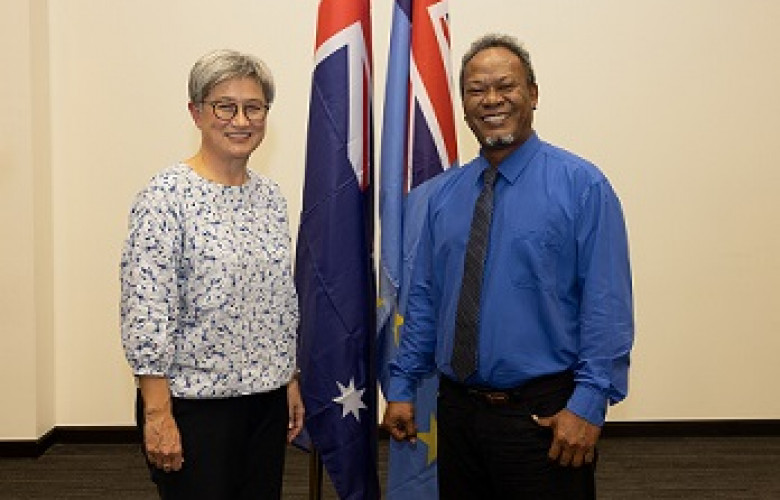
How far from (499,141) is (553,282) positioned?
0.38m

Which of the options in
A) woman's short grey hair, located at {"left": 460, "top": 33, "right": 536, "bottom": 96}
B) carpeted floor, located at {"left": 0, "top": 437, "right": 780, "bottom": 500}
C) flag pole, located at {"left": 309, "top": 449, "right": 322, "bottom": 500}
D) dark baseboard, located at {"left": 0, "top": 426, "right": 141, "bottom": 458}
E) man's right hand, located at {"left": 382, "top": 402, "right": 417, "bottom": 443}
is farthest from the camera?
dark baseboard, located at {"left": 0, "top": 426, "right": 141, "bottom": 458}

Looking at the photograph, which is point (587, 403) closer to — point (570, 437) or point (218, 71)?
point (570, 437)

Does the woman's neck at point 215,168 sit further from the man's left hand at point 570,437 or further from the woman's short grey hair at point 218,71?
the man's left hand at point 570,437

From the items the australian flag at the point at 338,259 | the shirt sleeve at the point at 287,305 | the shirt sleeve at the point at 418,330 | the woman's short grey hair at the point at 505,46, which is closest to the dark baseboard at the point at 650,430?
the australian flag at the point at 338,259

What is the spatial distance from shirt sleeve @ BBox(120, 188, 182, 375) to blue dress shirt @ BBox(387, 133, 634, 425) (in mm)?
680

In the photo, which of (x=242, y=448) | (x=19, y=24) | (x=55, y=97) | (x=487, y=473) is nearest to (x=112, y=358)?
(x=55, y=97)

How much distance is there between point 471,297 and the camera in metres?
2.12

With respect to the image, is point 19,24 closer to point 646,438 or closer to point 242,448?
point 242,448

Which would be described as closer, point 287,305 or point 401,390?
point 287,305

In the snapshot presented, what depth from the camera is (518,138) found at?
2.15 meters

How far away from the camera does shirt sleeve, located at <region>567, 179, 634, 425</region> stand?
6.51 feet

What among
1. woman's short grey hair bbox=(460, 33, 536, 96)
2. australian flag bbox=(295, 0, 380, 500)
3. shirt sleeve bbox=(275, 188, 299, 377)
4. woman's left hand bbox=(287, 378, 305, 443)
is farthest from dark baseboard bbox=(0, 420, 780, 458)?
woman's short grey hair bbox=(460, 33, 536, 96)

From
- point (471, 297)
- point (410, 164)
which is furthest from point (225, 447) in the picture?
point (410, 164)

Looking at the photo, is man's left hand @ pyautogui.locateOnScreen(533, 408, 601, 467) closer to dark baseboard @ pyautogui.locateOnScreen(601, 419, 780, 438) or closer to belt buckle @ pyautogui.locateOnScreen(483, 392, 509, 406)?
belt buckle @ pyautogui.locateOnScreen(483, 392, 509, 406)
